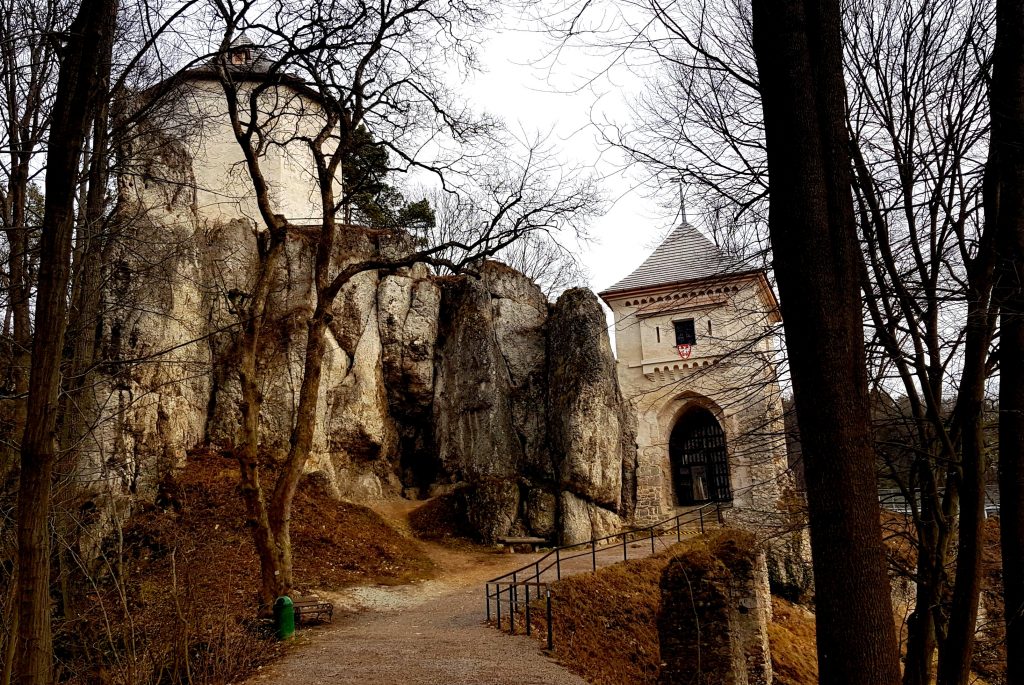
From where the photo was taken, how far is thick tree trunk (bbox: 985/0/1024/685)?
5.71 metres

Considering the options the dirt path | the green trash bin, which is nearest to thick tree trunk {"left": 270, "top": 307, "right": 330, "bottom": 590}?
A: the green trash bin

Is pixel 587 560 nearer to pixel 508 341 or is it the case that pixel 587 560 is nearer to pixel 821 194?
pixel 508 341

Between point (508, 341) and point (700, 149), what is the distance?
634 inches

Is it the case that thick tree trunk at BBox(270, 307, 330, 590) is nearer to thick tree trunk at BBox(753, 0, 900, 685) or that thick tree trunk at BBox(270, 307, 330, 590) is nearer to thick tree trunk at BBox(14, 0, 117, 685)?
thick tree trunk at BBox(14, 0, 117, 685)

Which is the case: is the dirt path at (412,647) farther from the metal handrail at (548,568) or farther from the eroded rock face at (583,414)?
the eroded rock face at (583,414)

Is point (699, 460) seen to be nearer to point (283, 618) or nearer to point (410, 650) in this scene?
point (410, 650)

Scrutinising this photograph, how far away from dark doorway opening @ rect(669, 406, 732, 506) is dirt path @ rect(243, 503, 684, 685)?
12330 millimetres

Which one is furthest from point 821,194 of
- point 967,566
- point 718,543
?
point 718,543

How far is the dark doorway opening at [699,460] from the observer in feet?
86.0

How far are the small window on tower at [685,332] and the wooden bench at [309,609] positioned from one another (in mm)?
17155

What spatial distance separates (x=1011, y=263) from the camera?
5.93 metres

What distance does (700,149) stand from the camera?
8.09 meters

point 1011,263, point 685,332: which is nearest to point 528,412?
point 685,332

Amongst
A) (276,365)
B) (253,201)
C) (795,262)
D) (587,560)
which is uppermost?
(253,201)
